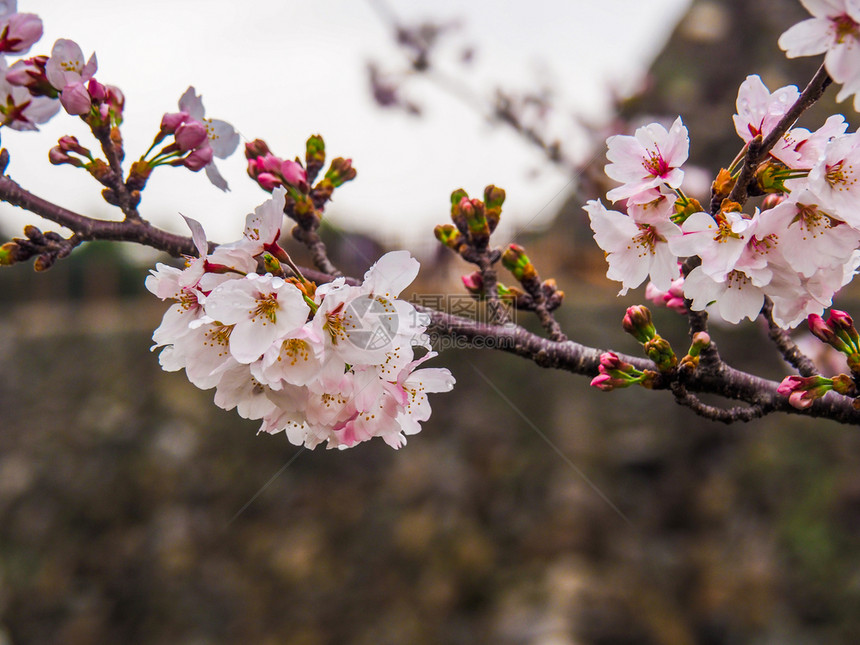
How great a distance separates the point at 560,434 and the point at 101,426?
613 centimetres

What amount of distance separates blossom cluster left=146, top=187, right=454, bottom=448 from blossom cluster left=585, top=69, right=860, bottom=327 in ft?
1.11

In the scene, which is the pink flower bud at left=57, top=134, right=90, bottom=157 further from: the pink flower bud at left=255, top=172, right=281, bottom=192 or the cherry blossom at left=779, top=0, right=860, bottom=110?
the cherry blossom at left=779, top=0, right=860, bottom=110

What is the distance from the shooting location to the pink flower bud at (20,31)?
996 mm

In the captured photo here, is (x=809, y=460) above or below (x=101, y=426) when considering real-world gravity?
above

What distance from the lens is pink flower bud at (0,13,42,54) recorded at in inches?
39.2

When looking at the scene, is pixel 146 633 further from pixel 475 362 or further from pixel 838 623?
pixel 838 623

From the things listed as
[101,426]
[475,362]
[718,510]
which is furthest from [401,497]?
[101,426]

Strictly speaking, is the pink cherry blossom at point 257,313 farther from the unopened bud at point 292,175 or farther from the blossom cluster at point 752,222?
the blossom cluster at point 752,222

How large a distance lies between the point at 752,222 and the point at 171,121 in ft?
3.13

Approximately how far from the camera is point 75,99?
98cm

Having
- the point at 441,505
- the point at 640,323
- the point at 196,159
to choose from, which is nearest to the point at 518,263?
the point at 640,323

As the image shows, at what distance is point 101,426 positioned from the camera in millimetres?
8023

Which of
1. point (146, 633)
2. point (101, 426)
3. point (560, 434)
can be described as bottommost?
point (146, 633)

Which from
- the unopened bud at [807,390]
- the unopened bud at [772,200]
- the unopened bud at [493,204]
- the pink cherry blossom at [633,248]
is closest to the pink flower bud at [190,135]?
the unopened bud at [493,204]
